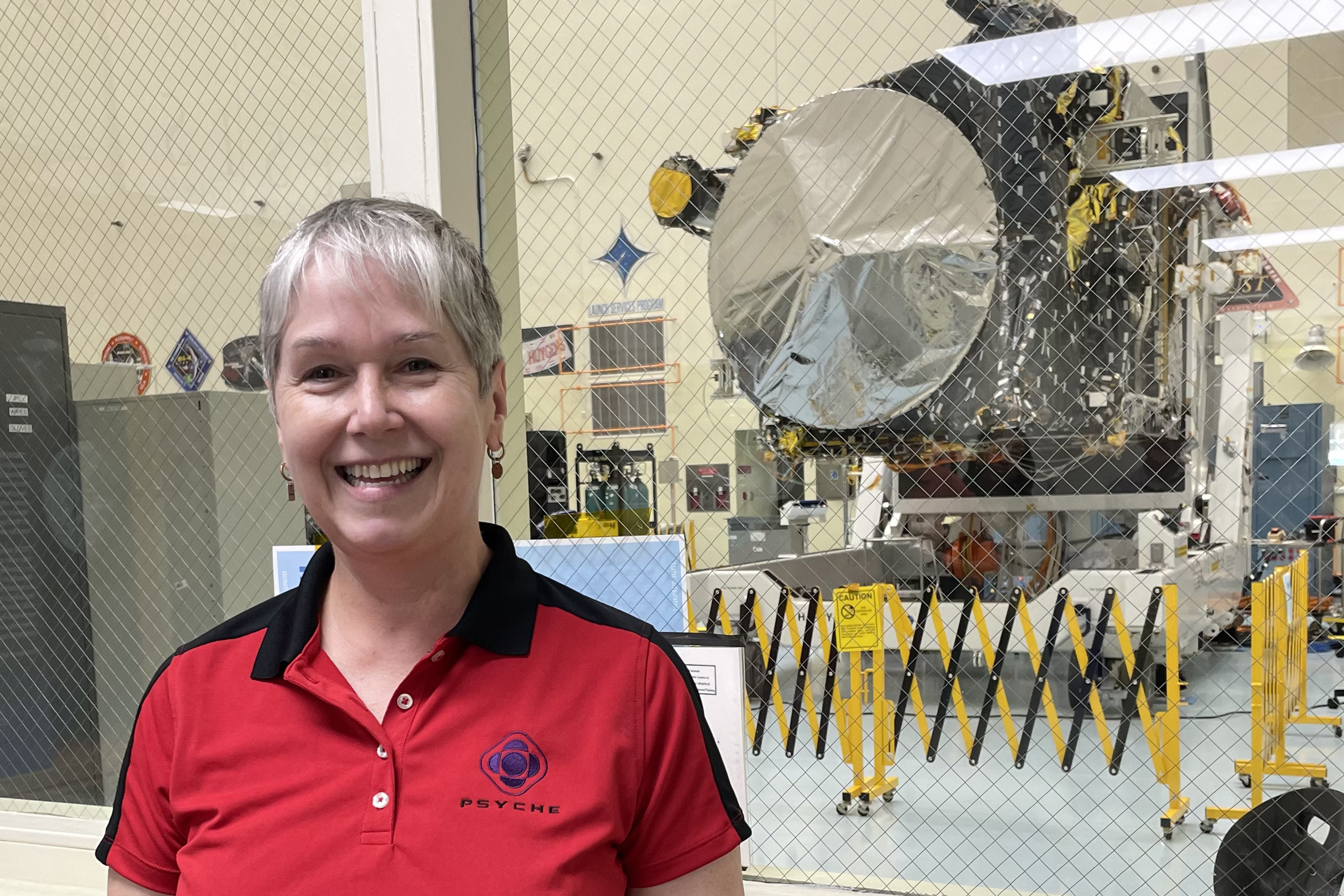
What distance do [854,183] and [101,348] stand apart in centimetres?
294

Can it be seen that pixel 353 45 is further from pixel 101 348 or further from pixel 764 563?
pixel 764 563

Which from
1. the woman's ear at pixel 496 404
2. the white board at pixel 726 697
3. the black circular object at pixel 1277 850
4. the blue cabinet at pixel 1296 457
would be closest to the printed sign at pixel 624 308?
the white board at pixel 726 697

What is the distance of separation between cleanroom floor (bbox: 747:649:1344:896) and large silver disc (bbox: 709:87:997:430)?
4.12 ft

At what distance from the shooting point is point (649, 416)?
3404 millimetres

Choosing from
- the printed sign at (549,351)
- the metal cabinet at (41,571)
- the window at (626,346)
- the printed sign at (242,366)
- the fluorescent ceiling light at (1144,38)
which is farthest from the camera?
the printed sign at (242,366)

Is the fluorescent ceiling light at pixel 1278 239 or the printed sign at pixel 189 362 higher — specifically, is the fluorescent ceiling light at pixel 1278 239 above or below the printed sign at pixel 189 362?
above

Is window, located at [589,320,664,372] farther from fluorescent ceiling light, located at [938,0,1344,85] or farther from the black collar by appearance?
the black collar

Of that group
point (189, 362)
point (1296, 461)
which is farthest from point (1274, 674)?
point (189, 362)

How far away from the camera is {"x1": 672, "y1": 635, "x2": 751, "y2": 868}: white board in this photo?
215cm

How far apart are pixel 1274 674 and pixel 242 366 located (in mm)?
3537

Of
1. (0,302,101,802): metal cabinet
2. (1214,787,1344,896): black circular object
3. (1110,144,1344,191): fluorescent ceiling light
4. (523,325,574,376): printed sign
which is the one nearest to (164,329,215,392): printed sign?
(0,302,101,802): metal cabinet

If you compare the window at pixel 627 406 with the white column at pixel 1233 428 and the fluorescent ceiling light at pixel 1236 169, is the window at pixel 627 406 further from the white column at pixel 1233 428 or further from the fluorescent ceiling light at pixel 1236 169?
the white column at pixel 1233 428

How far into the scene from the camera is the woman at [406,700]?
916 mm

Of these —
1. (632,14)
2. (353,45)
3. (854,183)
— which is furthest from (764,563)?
(353,45)
